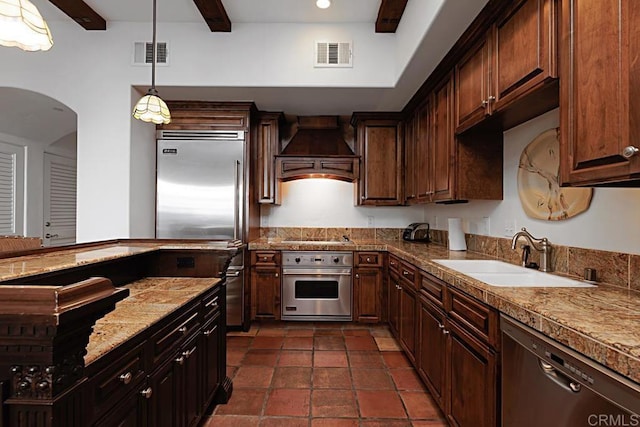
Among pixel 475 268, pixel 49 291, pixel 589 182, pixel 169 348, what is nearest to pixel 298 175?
pixel 475 268

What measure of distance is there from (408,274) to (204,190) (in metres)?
2.27

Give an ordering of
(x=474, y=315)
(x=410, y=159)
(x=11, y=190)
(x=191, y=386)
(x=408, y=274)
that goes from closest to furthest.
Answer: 1. (x=474, y=315)
2. (x=191, y=386)
3. (x=408, y=274)
4. (x=410, y=159)
5. (x=11, y=190)

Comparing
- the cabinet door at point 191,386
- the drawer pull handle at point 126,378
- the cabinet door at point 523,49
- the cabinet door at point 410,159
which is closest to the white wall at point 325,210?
the cabinet door at point 410,159

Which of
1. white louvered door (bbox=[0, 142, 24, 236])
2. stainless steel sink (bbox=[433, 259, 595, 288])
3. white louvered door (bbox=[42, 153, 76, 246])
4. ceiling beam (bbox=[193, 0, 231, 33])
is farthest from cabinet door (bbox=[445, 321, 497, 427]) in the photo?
white louvered door (bbox=[42, 153, 76, 246])

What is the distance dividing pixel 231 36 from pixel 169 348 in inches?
115

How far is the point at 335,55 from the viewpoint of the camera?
332 cm

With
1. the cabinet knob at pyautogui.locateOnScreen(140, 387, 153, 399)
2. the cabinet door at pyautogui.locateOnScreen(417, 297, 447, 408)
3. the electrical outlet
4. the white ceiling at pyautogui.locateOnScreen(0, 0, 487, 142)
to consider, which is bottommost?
the cabinet door at pyautogui.locateOnScreen(417, 297, 447, 408)

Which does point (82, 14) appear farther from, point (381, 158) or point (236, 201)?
point (381, 158)

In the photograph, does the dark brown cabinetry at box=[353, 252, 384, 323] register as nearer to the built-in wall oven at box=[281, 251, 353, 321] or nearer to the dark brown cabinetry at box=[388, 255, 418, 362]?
the built-in wall oven at box=[281, 251, 353, 321]

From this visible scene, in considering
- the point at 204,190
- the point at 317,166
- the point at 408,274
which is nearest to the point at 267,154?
the point at 317,166

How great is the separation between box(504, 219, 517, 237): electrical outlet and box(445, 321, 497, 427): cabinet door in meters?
0.98

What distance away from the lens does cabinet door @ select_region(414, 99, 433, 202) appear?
3346mm

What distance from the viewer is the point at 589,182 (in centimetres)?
130

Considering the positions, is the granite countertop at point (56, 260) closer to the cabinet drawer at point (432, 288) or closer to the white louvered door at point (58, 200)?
the cabinet drawer at point (432, 288)
